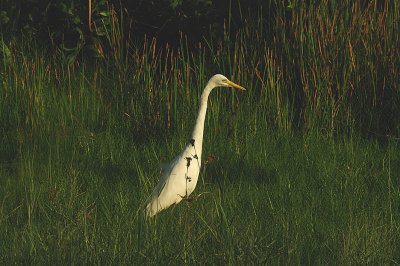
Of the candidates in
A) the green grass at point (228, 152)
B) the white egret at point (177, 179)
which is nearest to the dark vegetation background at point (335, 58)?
the green grass at point (228, 152)

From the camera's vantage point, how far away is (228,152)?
14.0 feet

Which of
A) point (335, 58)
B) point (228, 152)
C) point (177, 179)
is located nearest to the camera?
point (177, 179)

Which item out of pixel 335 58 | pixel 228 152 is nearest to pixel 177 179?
pixel 228 152

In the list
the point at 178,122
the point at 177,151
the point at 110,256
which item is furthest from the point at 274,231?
the point at 178,122

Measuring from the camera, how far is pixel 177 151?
4395 mm

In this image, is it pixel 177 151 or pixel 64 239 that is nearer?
pixel 64 239

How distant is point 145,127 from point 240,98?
84cm

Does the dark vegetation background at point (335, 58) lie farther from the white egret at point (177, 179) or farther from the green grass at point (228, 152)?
the white egret at point (177, 179)

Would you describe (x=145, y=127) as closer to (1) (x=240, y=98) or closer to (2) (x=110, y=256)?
(1) (x=240, y=98)

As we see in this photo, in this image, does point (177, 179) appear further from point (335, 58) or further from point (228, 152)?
point (335, 58)

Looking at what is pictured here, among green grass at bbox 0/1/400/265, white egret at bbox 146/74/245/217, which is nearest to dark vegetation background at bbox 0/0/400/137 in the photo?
green grass at bbox 0/1/400/265

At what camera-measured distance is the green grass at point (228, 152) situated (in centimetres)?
266

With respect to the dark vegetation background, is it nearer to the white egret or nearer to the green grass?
the green grass

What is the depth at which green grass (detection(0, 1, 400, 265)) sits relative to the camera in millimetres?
2664
